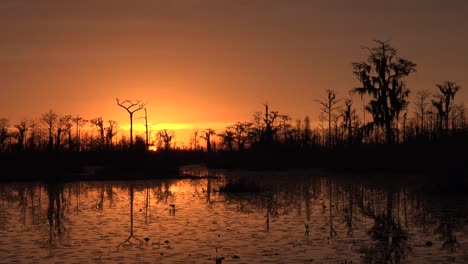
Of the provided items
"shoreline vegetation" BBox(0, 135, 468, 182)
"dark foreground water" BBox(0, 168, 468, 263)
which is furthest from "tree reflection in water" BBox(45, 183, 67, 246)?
"shoreline vegetation" BBox(0, 135, 468, 182)

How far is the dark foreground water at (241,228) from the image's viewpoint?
41.3ft

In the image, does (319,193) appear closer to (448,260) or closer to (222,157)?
(448,260)

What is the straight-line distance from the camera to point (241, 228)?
1656 cm

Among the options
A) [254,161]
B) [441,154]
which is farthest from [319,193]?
[254,161]

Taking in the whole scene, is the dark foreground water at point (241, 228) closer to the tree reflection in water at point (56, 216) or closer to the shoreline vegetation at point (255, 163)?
the tree reflection in water at point (56, 216)

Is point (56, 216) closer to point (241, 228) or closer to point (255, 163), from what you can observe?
point (241, 228)

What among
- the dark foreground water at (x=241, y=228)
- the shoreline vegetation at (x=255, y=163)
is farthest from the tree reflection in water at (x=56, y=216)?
the shoreline vegetation at (x=255, y=163)

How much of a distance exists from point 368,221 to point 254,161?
126 ft

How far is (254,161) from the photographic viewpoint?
55969 millimetres

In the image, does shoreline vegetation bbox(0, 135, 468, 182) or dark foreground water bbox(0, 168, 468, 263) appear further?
shoreline vegetation bbox(0, 135, 468, 182)

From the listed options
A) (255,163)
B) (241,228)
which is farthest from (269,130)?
(241,228)

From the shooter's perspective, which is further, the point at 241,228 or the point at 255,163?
the point at 255,163

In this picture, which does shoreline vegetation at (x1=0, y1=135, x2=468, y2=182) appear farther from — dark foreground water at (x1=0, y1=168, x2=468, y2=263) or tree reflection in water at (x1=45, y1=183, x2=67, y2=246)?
dark foreground water at (x1=0, y1=168, x2=468, y2=263)

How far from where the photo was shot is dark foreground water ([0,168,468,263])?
41.3ft
